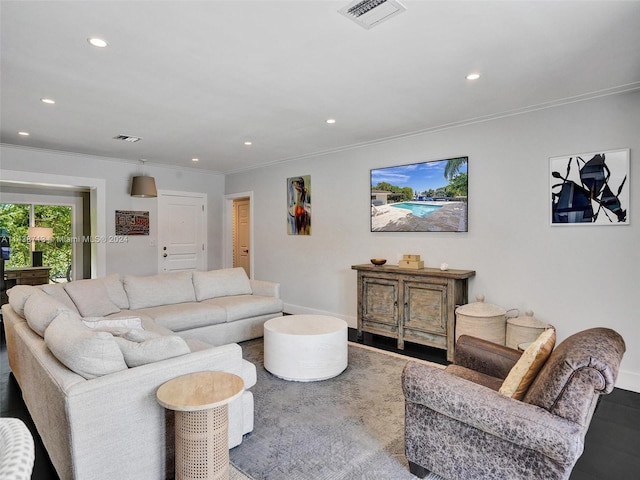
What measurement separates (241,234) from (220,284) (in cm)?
358

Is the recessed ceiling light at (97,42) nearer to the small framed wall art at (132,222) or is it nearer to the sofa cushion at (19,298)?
the sofa cushion at (19,298)

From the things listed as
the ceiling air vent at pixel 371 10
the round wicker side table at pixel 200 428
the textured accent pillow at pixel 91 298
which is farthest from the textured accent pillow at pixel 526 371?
the textured accent pillow at pixel 91 298

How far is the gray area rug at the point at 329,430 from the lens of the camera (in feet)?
6.79

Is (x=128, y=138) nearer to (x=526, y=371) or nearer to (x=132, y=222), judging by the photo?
(x=132, y=222)

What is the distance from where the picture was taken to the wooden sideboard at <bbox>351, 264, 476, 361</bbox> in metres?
3.83

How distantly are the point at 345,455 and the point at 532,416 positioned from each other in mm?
1094

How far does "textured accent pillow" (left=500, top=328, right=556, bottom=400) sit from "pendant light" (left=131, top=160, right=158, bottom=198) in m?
5.71

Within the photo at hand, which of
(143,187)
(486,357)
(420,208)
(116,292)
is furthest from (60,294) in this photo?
(420,208)

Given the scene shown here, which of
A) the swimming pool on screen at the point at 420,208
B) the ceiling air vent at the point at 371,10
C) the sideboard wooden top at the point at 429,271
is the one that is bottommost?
the sideboard wooden top at the point at 429,271

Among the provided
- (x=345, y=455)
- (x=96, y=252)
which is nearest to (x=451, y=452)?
(x=345, y=455)

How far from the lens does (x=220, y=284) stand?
190 inches

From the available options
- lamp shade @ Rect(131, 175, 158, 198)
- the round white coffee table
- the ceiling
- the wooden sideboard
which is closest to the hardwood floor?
the wooden sideboard

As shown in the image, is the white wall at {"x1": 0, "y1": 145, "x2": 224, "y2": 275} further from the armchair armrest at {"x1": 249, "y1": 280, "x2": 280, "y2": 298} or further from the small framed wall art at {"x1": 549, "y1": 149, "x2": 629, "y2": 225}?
the small framed wall art at {"x1": 549, "y1": 149, "x2": 629, "y2": 225}

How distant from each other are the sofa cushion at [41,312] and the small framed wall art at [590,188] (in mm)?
4072
